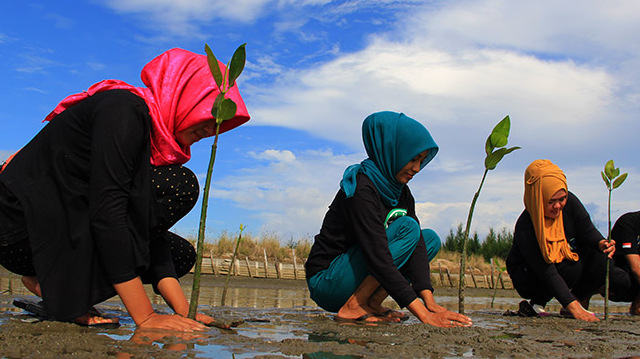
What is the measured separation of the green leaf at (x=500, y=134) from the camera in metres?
3.56

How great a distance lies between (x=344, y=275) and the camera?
3852 mm

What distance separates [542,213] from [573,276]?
692 millimetres

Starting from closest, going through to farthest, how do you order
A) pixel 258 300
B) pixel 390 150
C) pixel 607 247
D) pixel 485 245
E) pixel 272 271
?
pixel 390 150, pixel 607 247, pixel 258 300, pixel 272 271, pixel 485 245

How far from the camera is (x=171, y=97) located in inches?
120

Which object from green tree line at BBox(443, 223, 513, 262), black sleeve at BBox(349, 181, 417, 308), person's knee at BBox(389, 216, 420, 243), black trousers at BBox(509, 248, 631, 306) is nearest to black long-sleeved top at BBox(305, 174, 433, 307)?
black sleeve at BBox(349, 181, 417, 308)

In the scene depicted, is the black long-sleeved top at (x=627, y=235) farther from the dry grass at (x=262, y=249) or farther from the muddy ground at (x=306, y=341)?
the dry grass at (x=262, y=249)

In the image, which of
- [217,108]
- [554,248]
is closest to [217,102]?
[217,108]

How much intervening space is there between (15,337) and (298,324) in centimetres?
157

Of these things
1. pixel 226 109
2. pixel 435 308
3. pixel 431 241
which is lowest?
pixel 435 308

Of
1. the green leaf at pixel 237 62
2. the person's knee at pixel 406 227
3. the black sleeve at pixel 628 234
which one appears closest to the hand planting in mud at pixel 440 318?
the person's knee at pixel 406 227

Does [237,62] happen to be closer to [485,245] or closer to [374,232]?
[374,232]

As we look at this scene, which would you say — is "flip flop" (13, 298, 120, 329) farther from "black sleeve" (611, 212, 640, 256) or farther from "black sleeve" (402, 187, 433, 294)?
"black sleeve" (611, 212, 640, 256)

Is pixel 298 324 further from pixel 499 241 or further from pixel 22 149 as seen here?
pixel 499 241

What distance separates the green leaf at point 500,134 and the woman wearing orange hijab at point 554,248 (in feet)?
4.47
